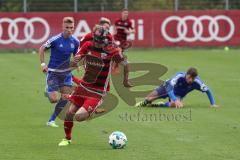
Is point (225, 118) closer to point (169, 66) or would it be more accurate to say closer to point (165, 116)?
point (165, 116)

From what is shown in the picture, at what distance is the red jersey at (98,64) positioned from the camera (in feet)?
44.1

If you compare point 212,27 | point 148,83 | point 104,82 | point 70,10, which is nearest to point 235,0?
point 212,27

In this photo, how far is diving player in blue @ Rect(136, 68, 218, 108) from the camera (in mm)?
18828

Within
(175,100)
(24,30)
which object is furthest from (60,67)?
(24,30)

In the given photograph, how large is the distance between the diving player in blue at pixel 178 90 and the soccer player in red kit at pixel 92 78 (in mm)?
5368

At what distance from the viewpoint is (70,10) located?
144 ft

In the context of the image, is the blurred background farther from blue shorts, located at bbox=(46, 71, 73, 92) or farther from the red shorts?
the red shorts

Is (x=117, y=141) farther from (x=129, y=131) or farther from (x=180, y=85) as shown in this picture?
(x=180, y=85)

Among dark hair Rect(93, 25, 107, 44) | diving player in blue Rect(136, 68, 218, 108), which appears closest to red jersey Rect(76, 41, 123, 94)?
dark hair Rect(93, 25, 107, 44)

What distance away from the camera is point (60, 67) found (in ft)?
54.3

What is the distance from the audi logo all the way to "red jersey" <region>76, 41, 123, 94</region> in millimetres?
27676

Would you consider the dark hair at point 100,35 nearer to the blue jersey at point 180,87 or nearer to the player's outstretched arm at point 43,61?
the player's outstretched arm at point 43,61

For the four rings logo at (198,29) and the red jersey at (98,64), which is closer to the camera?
the red jersey at (98,64)

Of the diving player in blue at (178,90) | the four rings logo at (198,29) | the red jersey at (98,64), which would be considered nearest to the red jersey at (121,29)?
the four rings logo at (198,29)
